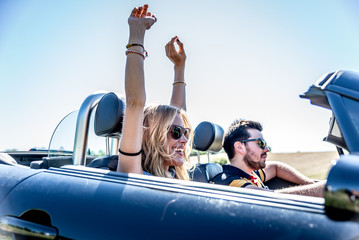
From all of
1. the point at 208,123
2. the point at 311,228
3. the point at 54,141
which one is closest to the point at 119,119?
the point at 54,141

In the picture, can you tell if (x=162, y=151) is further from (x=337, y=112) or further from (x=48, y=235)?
(x=337, y=112)

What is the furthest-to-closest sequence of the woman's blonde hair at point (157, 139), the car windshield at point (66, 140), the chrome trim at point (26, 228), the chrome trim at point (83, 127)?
the car windshield at point (66, 140) → the woman's blonde hair at point (157, 139) → the chrome trim at point (83, 127) → the chrome trim at point (26, 228)

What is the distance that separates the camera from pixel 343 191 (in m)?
0.81

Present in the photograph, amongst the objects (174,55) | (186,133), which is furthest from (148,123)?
(174,55)

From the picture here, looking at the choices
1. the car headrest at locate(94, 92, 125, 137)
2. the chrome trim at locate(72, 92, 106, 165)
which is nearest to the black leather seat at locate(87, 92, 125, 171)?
the car headrest at locate(94, 92, 125, 137)

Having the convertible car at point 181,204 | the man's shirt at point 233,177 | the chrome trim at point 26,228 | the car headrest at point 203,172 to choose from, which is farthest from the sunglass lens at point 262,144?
the chrome trim at point 26,228

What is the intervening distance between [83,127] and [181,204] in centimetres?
141

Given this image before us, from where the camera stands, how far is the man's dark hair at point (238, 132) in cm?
311

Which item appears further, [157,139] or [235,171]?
[235,171]

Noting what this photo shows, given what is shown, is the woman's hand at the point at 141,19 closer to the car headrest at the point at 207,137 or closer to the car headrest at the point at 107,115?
the car headrest at the point at 107,115

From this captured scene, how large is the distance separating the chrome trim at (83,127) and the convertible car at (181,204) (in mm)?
645

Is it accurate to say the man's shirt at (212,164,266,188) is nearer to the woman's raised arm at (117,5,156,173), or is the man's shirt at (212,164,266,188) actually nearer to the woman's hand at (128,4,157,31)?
the woman's raised arm at (117,5,156,173)

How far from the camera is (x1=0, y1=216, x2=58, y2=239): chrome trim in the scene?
117 cm

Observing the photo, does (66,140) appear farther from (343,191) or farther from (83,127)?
(343,191)
